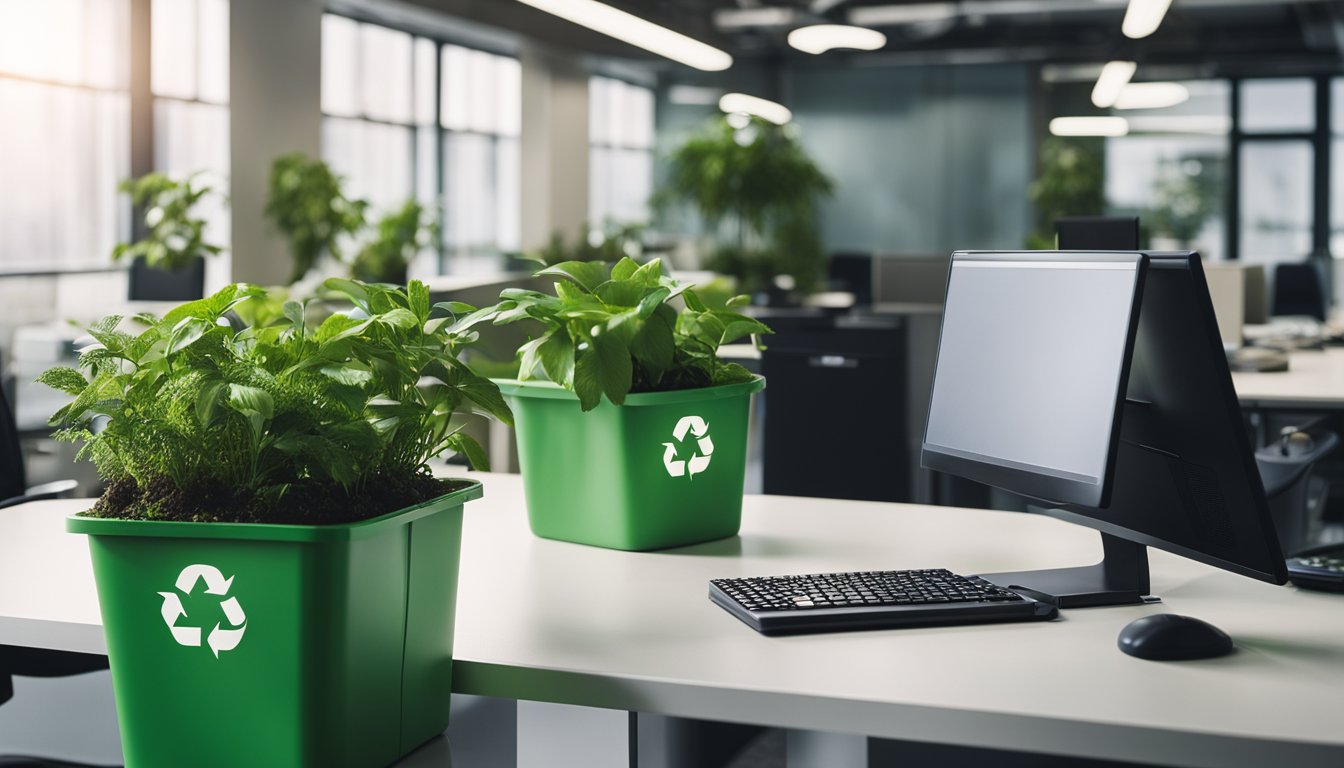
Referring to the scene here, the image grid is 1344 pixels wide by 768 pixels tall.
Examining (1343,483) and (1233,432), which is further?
(1343,483)

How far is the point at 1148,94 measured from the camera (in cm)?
1130

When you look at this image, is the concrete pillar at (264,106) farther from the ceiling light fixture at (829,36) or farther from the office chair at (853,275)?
the office chair at (853,275)

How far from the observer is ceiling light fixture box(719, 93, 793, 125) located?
11.6 metres

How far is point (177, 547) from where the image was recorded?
42.0 inches

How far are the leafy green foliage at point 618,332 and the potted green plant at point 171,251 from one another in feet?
16.4

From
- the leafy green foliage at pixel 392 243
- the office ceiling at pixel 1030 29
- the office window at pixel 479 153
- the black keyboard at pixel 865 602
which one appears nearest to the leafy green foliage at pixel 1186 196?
the office ceiling at pixel 1030 29

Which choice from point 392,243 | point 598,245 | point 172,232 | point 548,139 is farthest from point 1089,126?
point 172,232

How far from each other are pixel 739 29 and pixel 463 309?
36.3 ft

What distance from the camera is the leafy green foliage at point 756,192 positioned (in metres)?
12.9

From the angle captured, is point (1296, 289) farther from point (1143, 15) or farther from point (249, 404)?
point (249, 404)

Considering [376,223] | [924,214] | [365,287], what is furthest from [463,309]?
[924,214]

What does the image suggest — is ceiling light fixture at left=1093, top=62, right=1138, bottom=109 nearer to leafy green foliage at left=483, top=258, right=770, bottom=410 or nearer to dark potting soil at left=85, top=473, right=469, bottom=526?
leafy green foliage at left=483, top=258, right=770, bottom=410

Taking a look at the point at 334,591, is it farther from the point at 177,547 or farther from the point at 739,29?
the point at 739,29

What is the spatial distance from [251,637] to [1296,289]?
7944mm
